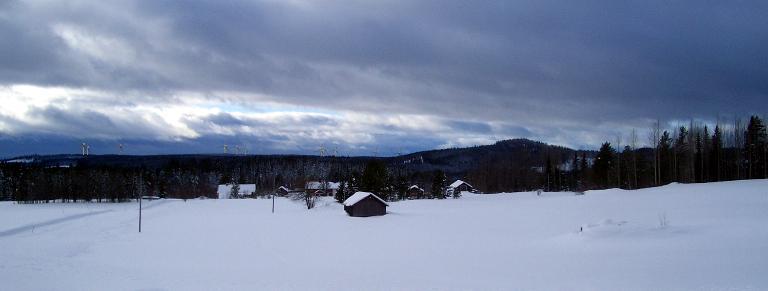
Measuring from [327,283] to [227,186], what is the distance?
392 ft

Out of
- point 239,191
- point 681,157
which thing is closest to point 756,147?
point 681,157

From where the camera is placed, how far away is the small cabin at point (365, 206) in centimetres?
5303

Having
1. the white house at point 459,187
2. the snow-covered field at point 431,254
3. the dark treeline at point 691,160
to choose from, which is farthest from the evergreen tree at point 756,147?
the white house at point 459,187

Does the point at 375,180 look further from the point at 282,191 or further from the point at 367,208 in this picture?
the point at 282,191

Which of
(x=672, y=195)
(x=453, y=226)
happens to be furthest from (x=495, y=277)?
(x=672, y=195)

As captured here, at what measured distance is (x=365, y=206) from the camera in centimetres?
5341

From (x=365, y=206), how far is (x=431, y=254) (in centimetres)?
2789

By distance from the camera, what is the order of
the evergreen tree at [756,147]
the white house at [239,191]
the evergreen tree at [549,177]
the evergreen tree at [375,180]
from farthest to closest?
the white house at [239,191] < the evergreen tree at [549,177] < the evergreen tree at [375,180] < the evergreen tree at [756,147]

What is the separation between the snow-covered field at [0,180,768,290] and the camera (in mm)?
18328

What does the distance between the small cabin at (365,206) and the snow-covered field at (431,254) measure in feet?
35.0

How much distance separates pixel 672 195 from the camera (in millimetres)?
47406

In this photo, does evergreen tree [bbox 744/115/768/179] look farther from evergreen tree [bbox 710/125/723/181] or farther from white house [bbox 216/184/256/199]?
white house [bbox 216/184/256/199]

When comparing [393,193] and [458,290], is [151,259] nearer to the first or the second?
[458,290]

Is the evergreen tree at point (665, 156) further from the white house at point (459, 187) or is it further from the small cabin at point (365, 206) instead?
the small cabin at point (365, 206)
